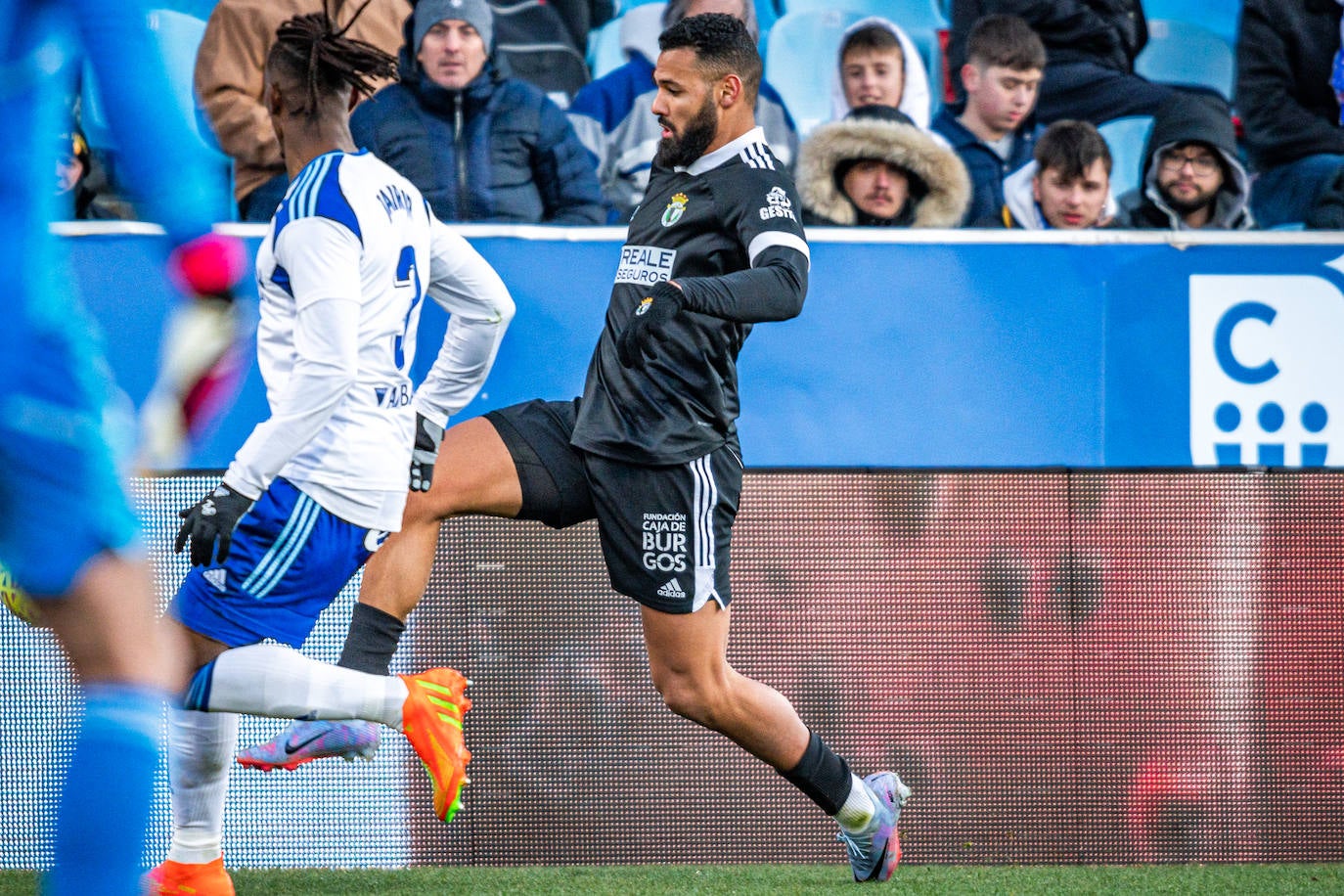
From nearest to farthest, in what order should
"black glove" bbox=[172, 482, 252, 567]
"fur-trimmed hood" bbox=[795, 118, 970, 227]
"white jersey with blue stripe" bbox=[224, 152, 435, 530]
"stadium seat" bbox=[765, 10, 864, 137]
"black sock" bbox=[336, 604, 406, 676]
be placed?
"black glove" bbox=[172, 482, 252, 567]
"white jersey with blue stripe" bbox=[224, 152, 435, 530]
"black sock" bbox=[336, 604, 406, 676]
"fur-trimmed hood" bbox=[795, 118, 970, 227]
"stadium seat" bbox=[765, 10, 864, 137]

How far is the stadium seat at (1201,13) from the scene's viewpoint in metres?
7.27

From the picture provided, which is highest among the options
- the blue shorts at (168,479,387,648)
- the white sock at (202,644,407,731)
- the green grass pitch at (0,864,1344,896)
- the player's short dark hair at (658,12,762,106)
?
the player's short dark hair at (658,12,762,106)

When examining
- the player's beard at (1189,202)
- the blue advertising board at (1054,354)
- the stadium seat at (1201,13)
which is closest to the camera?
the blue advertising board at (1054,354)

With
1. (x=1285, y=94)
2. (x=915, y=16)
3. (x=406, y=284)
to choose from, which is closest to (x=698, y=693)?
(x=406, y=284)

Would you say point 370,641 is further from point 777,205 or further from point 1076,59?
point 1076,59

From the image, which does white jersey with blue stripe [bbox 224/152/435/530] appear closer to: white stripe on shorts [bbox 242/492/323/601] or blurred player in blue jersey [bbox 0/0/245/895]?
white stripe on shorts [bbox 242/492/323/601]

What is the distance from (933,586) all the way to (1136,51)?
3.40 metres

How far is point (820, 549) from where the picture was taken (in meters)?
4.71

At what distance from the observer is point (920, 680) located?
4680 millimetres

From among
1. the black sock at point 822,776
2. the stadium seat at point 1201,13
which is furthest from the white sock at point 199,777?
the stadium seat at point 1201,13

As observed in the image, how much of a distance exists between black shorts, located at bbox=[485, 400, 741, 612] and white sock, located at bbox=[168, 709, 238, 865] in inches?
35.4

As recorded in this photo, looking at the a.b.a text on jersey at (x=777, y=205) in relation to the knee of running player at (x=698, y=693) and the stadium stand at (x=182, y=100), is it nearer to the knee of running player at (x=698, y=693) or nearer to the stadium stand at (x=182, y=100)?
the knee of running player at (x=698, y=693)

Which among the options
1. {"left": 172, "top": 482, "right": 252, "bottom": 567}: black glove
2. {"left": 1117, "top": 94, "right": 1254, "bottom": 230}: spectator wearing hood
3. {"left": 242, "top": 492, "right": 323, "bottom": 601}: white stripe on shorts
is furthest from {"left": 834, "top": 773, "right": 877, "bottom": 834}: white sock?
{"left": 1117, "top": 94, "right": 1254, "bottom": 230}: spectator wearing hood

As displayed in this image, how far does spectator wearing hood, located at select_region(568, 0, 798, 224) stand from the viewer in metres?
6.00
